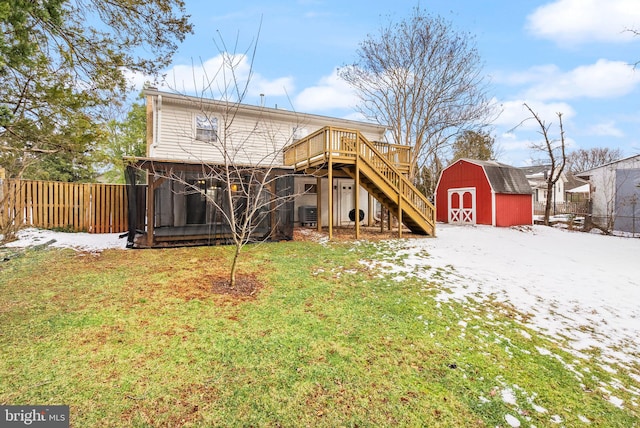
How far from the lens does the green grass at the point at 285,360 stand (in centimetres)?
231

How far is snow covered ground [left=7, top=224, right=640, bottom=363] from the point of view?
408cm

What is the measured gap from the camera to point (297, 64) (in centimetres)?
931

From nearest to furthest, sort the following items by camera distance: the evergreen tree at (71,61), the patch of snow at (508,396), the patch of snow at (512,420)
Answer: the patch of snow at (512,420)
the patch of snow at (508,396)
the evergreen tree at (71,61)

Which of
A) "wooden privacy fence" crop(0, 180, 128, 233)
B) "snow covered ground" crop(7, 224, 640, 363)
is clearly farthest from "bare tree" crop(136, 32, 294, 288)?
"snow covered ground" crop(7, 224, 640, 363)

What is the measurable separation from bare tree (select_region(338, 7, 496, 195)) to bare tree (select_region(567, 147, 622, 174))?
32.8 meters

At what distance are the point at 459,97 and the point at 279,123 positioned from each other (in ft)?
33.3

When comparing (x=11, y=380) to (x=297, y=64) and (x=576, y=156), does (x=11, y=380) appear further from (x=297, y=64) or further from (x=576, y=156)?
(x=576, y=156)

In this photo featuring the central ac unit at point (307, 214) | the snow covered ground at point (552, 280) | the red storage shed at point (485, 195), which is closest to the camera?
the snow covered ground at point (552, 280)

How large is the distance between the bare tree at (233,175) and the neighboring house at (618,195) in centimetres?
1666

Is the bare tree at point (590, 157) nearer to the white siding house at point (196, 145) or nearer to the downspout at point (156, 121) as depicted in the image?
the white siding house at point (196, 145)

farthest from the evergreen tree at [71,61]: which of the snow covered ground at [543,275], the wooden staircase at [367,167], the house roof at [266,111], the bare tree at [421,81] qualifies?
the bare tree at [421,81]

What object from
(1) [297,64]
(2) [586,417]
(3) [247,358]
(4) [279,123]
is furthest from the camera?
(4) [279,123]

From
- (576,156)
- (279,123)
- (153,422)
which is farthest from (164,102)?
(576,156)

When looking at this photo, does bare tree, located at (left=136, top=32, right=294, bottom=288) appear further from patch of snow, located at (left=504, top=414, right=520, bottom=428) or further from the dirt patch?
patch of snow, located at (left=504, top=414, right=520, bottom=428)
